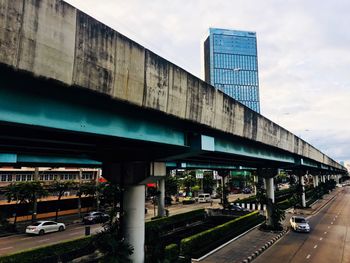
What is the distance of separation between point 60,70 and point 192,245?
16082 millimetres

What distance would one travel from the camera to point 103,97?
8.25 meters

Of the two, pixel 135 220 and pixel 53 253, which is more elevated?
pixel 135 220

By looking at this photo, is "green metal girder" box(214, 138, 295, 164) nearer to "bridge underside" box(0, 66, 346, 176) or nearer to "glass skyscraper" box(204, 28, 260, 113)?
"bridge underside" box(0, 66, 346, 176)

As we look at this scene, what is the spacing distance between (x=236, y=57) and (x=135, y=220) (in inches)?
5759

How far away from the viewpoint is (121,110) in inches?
379

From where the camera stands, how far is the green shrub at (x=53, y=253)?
17328 millimetres

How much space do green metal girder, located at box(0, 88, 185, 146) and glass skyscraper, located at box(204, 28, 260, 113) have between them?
13556cm

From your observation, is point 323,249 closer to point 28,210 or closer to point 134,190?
point 134,190

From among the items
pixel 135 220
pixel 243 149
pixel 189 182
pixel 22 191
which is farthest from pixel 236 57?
pixel 135 220

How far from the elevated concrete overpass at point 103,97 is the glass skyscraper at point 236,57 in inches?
5194

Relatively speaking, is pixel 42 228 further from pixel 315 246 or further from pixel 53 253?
pixel 315 246

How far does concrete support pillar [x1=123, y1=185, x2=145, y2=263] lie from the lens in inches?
548

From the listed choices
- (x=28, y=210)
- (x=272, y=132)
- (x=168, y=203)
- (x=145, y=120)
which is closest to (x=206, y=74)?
(x=168, y=203)

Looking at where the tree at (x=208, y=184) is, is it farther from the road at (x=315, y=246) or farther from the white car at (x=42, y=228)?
the white car at (x=42, y=228)
